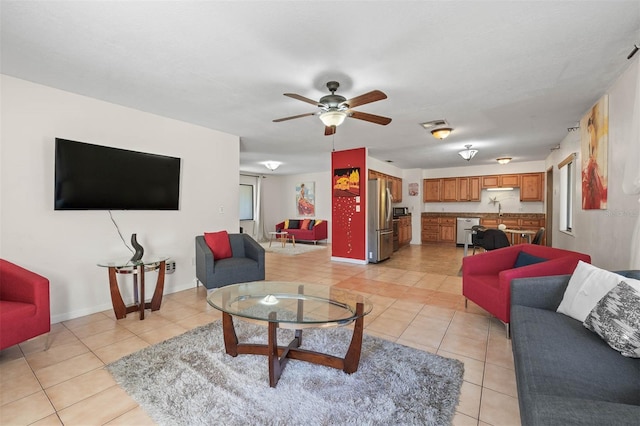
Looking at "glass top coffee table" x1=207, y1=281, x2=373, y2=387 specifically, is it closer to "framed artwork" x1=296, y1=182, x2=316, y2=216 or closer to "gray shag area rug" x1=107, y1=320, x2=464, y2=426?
"gray shag area rug" x1=107, y1=320, x2=464, y2=426

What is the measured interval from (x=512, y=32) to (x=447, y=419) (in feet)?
8.40

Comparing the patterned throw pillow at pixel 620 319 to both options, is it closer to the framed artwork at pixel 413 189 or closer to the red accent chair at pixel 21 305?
the red accent chair at pixel 21 305

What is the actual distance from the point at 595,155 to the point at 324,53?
328cm

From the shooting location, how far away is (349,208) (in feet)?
19.7

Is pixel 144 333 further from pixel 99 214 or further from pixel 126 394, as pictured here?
pixel 99 214

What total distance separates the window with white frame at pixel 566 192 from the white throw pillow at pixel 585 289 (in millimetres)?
3548

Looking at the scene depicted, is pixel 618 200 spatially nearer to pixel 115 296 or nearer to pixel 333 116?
pixel 333 116

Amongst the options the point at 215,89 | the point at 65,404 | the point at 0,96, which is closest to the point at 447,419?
the point at 65,404

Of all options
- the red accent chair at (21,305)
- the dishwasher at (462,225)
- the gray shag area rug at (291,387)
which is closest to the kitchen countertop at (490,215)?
the dishwasher at (462,225)

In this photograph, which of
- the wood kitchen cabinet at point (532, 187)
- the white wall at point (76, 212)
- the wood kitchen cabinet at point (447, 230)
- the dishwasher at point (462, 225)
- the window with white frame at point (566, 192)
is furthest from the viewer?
the wood kitchen cabinet at point (447, 230)

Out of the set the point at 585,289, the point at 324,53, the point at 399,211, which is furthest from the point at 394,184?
the point at 585,289

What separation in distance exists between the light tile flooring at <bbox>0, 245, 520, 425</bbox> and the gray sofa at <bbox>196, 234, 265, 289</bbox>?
0.35 m

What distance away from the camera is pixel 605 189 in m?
2.89

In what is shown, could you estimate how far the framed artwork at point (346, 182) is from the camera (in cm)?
587
